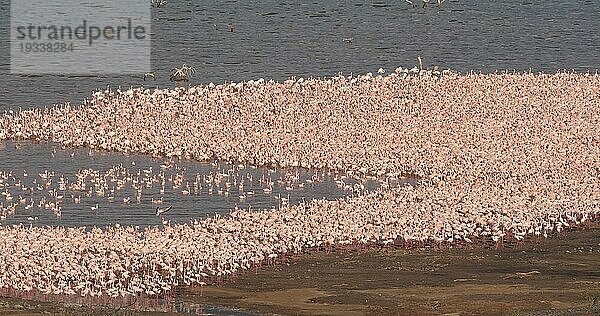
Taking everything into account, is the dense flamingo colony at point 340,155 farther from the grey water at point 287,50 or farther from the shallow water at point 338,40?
the shallow water at point 338,40

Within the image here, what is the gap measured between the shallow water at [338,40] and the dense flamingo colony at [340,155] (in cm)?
407

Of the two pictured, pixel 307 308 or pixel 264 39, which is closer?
pixel 307 308

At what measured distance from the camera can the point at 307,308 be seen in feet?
66.8

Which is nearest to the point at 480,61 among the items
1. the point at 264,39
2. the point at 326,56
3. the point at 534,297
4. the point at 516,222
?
the point at 326,56

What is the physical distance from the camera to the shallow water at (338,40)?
45.7 meters

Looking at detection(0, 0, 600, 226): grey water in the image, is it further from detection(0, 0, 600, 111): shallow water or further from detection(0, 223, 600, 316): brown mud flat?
detection(0, 223, 600, 316): brown mud flat

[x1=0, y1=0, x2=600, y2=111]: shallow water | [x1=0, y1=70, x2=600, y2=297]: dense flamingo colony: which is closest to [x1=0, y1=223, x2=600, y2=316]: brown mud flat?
[x1=0, y1=70, x2=600, y2=297]: dense flamingo colony

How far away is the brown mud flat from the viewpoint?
790 inches

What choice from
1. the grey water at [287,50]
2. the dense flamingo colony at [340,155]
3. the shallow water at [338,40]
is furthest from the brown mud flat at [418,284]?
the shallow water at [338,40]

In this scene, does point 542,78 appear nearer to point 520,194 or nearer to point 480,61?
point 480,61

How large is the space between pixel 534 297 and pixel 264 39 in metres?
35.8

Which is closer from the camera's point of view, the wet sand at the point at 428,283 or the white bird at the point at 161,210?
the wet sand at the point at 428,283

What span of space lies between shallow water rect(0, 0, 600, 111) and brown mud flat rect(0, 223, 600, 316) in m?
18.8

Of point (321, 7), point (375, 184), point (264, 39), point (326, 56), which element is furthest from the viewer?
point (321, 7)
